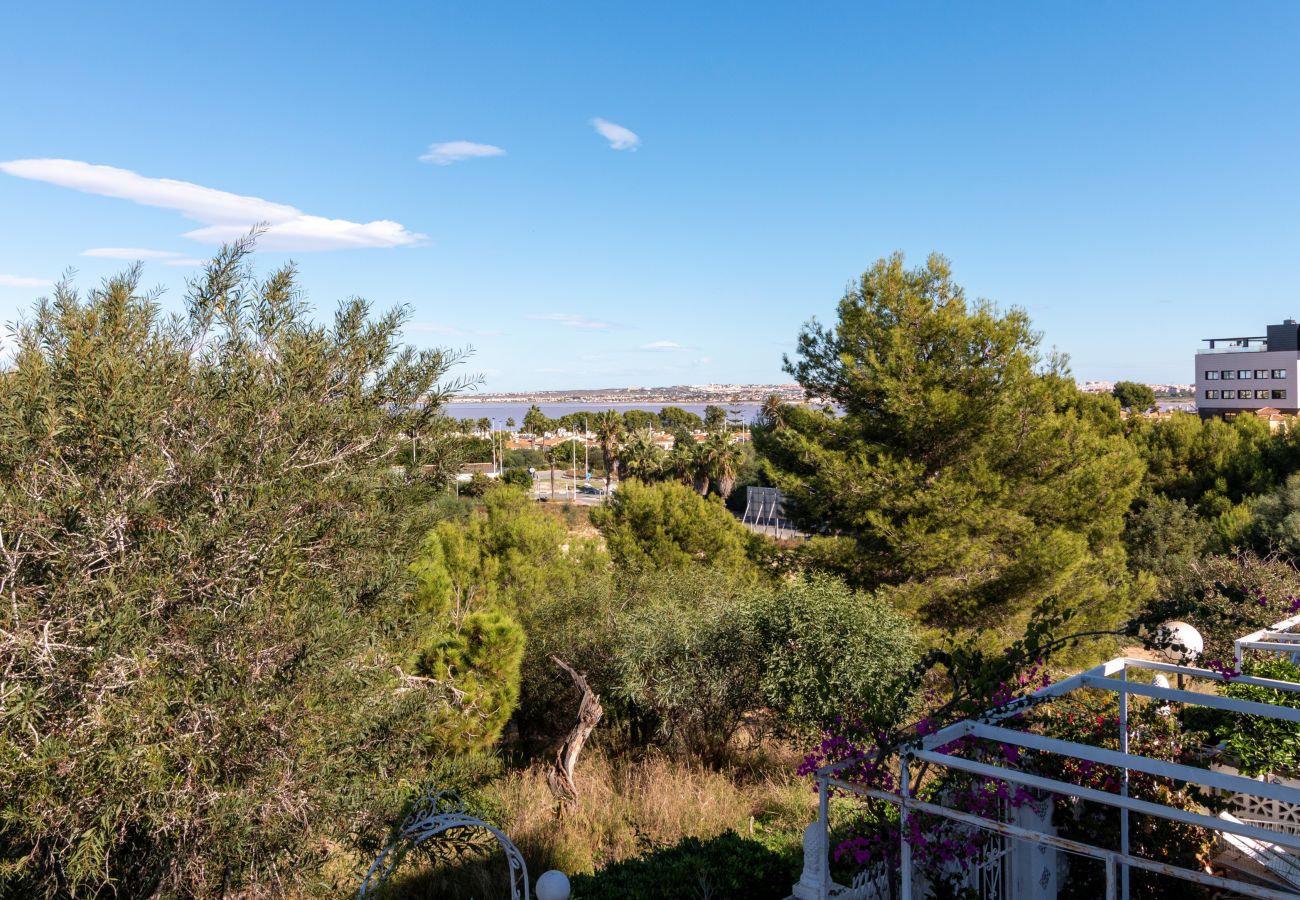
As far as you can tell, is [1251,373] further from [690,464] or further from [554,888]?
[554,888]

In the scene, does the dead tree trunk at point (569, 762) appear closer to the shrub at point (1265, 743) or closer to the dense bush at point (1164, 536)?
the shrub at point (1265, 743)

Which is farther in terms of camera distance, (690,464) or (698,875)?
(690,464)

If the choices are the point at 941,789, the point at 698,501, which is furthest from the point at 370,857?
the point at 698,501

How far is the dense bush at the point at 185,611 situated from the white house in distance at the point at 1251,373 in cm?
6244

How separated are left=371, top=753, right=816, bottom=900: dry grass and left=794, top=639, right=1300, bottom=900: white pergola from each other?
2.89 meters

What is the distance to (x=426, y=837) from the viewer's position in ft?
19.0

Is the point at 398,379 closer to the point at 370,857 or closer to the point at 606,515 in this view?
the point at 370,857

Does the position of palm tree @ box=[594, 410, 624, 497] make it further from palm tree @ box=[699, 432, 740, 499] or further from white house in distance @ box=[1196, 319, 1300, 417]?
white house in distance @ box=[1196, 319, 1300, 417]

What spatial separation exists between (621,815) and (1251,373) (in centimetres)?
6723

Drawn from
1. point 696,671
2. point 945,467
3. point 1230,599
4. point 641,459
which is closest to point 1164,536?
point 945,467

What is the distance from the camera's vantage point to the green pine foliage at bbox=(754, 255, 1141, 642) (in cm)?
1398

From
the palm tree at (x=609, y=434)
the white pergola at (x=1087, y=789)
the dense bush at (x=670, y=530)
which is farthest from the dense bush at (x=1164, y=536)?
the palm tree at (x=609, y=434)

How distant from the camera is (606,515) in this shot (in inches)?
838

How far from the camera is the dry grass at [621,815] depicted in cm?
727
